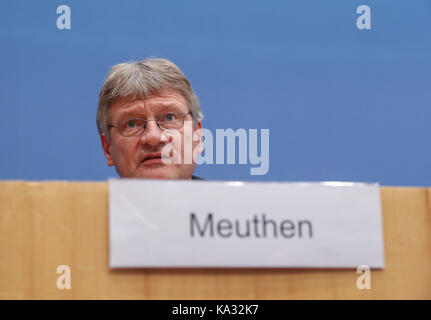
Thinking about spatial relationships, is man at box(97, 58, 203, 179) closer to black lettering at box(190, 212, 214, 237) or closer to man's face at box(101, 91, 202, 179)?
man's face at box(101, 91, 202, 179)

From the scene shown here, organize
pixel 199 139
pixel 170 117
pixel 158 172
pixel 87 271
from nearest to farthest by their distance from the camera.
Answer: pixel 87 271 < pixel 158 172 < pixel 170 117 < pixel 199 139

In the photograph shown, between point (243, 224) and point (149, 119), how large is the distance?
2.64 ft

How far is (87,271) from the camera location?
2.35 feet

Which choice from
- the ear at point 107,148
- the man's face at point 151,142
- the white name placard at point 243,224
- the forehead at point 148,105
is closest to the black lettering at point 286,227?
the white name placard at point 243,224

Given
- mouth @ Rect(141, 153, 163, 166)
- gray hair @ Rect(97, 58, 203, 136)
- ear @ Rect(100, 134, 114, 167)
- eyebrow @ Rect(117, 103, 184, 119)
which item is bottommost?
mouth @ Rect(141, 153, 163, 166)

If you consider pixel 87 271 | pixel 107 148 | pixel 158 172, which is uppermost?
pixel 107 148

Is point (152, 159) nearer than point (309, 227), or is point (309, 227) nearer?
point (309, 227)

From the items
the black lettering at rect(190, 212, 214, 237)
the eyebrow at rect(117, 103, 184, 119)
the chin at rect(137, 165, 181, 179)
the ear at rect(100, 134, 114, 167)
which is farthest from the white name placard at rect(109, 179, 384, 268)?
the ear at rect(100, 134, 114, 167)

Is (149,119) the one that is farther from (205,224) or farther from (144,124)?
(205,224)

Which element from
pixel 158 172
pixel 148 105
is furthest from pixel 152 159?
pixel 148 105

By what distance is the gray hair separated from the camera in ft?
5.05

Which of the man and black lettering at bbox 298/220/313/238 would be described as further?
the man

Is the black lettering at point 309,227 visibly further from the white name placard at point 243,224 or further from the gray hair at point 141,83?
the gray hair at point 141,83
